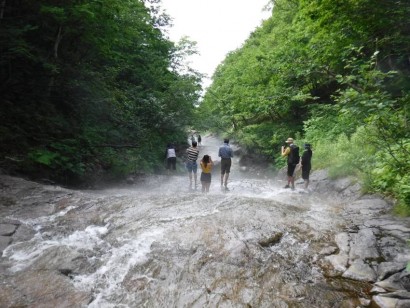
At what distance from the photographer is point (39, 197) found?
8.48m

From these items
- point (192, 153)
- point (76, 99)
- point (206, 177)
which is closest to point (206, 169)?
point (206, 177)

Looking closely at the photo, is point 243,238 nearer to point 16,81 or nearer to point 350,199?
point 350,199

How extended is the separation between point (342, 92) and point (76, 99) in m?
11.2

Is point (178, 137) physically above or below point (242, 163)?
above

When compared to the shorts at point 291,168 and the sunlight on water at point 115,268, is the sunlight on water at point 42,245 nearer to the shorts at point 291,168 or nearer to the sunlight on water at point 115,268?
the sunlight on water at point 115,268

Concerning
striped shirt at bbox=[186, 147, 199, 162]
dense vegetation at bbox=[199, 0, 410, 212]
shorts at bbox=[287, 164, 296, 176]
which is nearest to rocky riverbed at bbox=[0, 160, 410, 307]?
dense vegetation at bbox=[199, 0, 410, 212]

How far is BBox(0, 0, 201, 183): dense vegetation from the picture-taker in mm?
10305

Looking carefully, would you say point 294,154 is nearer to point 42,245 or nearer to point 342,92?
point 342,92

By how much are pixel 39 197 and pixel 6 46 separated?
5577 mm

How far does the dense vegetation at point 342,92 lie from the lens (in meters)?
6.90

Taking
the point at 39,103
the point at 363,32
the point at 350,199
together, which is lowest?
the point at 350,199

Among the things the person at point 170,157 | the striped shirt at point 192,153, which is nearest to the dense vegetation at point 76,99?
the person at point 170,157

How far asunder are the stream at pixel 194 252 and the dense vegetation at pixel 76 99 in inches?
104

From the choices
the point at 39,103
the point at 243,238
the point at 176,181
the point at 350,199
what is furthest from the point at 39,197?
the point at 350,199
